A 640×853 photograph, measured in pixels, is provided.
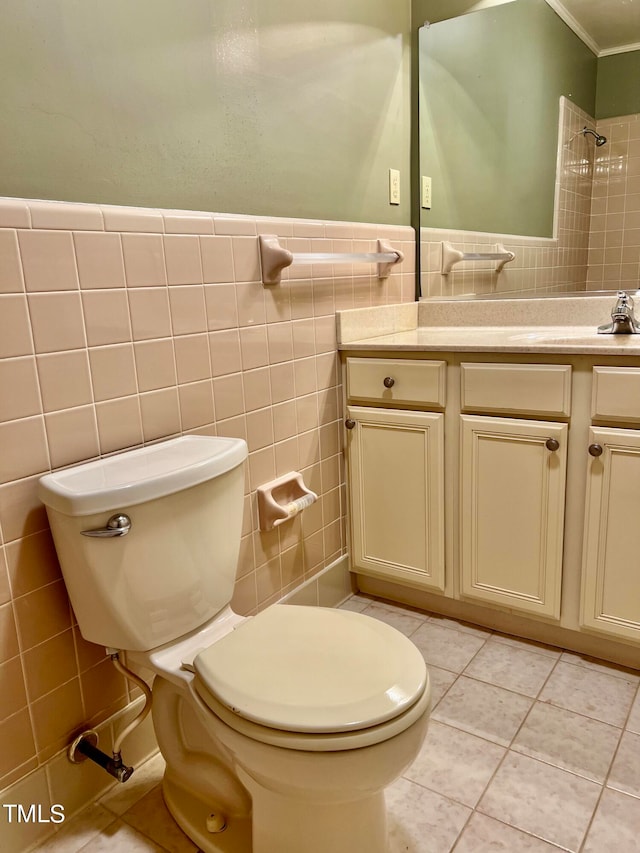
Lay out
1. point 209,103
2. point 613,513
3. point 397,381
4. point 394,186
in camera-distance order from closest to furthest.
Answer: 1. point 209,103
2. point 613,513
3. point 397,381
4. point 394,186

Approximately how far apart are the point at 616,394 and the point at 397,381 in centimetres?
58

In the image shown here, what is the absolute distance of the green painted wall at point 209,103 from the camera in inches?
42.6

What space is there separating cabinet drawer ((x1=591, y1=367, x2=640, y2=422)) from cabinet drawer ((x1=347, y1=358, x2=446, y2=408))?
40 centimetres

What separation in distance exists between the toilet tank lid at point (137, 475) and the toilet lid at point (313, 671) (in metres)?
0.30

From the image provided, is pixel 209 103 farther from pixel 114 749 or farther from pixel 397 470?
pixel 114 749

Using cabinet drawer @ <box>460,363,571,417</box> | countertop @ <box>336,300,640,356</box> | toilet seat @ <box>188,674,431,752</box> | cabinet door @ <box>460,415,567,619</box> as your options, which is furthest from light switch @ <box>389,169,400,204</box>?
toilet seat @ <box>188,674,431,752</box>

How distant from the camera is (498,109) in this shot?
80.2 inches

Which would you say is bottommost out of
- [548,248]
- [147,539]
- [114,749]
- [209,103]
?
[114,749]

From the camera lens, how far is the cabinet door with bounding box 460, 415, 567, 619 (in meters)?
1.59

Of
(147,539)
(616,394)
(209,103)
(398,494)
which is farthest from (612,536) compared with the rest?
(209,103)

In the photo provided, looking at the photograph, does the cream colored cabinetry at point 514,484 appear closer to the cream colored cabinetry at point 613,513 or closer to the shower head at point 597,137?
the cream colored cabinetry at point 613,513

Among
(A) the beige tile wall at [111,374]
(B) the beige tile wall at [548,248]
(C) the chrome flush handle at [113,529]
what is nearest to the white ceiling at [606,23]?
(B) the beige tile wall at [548,248]

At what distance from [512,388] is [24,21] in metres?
1.28

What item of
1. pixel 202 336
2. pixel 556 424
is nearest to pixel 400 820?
pixel 556 424
